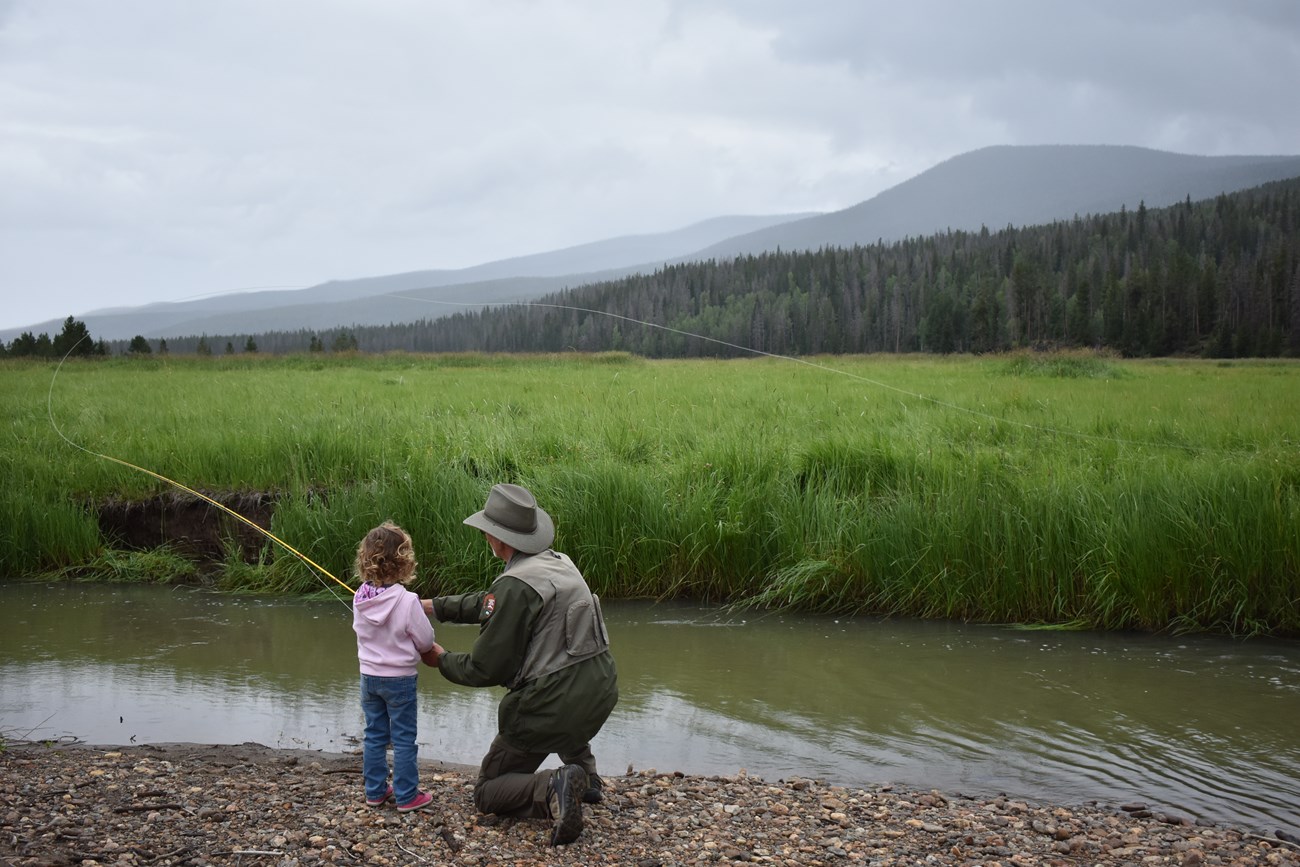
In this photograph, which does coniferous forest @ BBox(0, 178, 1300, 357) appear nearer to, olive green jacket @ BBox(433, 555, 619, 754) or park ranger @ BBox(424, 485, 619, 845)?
park ranger @ BBox(424, 485, 619, 845)

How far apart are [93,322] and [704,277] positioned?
Result: 27886 millimetres

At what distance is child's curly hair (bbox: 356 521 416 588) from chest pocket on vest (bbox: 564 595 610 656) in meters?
0.72

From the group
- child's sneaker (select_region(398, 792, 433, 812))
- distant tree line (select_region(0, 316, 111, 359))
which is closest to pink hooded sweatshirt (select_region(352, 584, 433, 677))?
child's sneaker (select_region(398, 792, 433, 812))

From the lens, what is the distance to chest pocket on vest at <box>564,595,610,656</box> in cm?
423

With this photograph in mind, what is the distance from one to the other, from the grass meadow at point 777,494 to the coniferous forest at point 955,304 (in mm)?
6210

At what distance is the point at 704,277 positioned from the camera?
4775cm

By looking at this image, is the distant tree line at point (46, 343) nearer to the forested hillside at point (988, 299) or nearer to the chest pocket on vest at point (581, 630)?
the forested hillside at point (988, 299)

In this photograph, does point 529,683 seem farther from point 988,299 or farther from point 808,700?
point 988,299

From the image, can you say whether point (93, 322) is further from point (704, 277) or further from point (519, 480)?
point (704, 277)

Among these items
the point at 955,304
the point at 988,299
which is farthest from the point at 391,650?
the point at 955,304

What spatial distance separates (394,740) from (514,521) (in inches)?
43.6

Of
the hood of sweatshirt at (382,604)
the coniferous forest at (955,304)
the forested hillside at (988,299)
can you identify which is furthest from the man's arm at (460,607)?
the forested hillside at (988,299)

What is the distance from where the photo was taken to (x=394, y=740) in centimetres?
433

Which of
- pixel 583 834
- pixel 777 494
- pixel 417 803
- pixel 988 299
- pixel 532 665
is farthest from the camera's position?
pixel 988 299
